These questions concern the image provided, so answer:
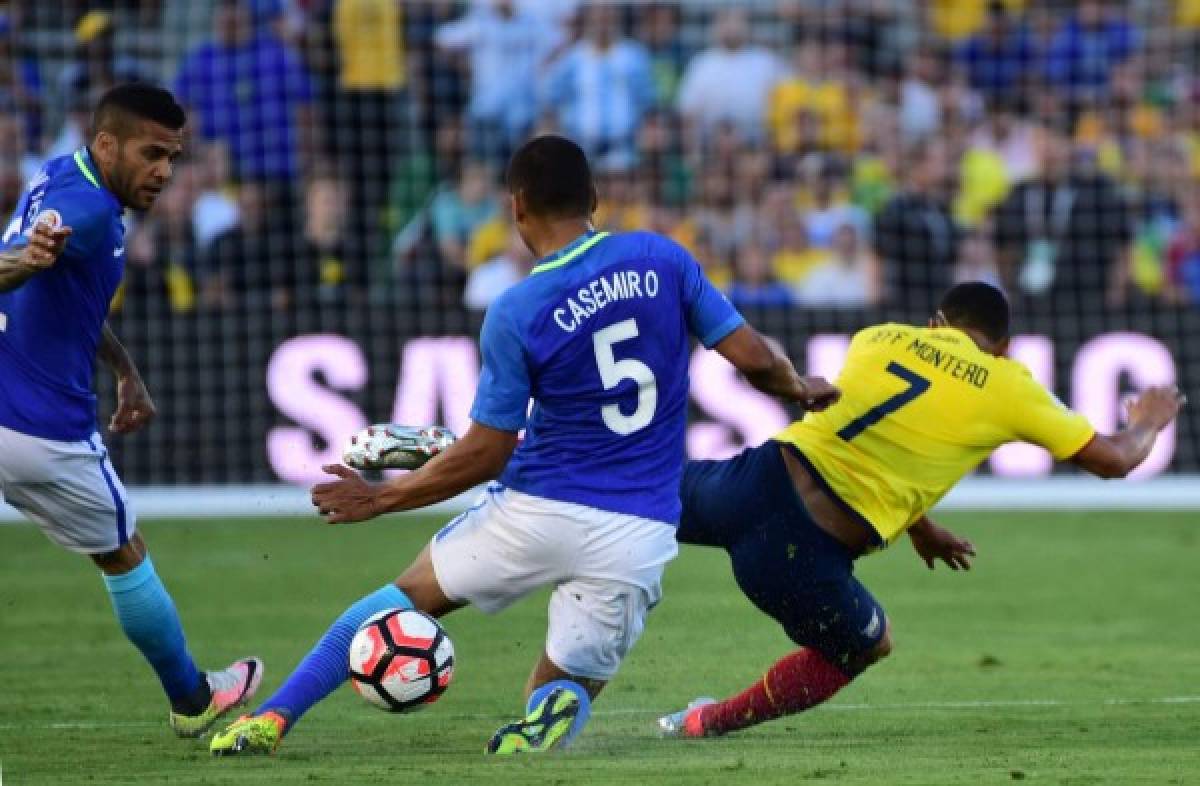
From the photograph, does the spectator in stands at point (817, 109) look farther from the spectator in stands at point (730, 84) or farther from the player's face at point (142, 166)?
the player's face at point (142, 166)

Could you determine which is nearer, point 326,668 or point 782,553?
point 326,668

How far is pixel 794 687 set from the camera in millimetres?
8320

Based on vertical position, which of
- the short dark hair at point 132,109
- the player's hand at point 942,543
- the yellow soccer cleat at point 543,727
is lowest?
the yellow soccer cleat at point 543,727

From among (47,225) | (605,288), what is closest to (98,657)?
(47,225)

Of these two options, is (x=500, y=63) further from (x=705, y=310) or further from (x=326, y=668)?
(x=326, y=668)

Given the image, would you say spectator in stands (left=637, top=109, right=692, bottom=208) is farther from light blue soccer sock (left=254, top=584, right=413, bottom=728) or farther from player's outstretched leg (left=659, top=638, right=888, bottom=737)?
light blue soccer sock (left=254, top=584, right=413, bottom=728)

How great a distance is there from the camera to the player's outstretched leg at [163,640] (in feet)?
26.9

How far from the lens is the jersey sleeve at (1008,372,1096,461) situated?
25.8 ft

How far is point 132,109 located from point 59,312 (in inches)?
30.5

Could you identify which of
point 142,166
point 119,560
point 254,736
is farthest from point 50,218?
point 254,736

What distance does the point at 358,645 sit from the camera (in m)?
7.19

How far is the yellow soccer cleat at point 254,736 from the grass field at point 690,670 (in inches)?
3.1

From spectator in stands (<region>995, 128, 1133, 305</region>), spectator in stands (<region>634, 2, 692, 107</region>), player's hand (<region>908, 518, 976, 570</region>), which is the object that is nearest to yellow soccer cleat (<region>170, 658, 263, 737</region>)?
player's hand (<region>908, 518, 976, 570</region>)

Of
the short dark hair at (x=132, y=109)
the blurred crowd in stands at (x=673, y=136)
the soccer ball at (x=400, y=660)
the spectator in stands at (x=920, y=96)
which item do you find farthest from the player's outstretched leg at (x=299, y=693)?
the spectator in stands at (x=920, y=96)
